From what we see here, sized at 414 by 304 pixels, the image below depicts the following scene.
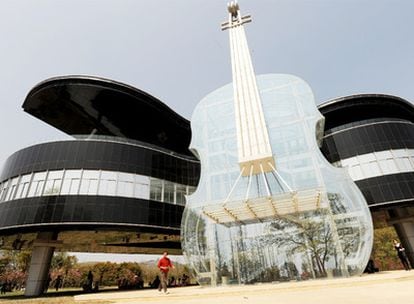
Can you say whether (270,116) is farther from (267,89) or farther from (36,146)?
(36,146)

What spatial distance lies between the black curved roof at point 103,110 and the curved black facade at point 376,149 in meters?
16.6

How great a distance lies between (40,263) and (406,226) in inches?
A: 1289

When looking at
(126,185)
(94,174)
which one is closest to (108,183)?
(94,174)

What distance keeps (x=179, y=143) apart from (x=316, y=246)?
22818 millimetres

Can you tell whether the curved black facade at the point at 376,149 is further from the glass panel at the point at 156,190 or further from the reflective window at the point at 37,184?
the reflective window at the point at 37,184

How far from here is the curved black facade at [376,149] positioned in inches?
928

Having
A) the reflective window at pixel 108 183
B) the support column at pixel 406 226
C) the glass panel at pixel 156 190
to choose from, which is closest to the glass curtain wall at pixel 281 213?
the glass panel at pixel 156 190

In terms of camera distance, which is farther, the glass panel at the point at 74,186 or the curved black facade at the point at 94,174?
the glass panel at the point at 74,186

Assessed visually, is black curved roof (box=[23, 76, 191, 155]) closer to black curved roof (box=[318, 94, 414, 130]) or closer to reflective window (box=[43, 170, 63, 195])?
reflective window (box=[43, 170, 63, 195])

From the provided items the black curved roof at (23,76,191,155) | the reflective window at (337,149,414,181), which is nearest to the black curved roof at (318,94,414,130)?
the reflective window at (337,149,414,181)

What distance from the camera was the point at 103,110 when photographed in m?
28.9

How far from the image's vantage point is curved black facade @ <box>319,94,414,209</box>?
23.6 m

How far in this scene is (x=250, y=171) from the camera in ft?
60.6

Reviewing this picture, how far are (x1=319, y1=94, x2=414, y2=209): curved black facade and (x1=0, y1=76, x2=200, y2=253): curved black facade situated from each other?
14.9 m
